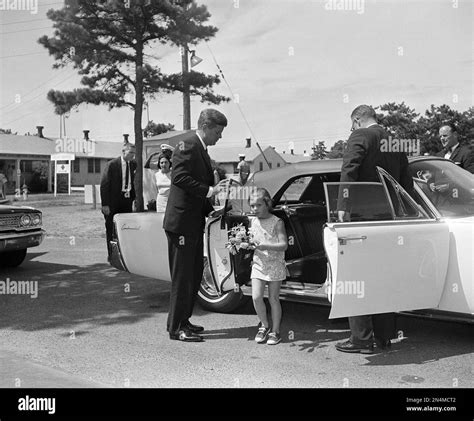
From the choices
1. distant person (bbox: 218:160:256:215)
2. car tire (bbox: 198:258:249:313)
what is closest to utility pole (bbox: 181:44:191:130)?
car tire (bbox: 198:258:249:313)

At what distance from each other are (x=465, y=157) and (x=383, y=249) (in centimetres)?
352

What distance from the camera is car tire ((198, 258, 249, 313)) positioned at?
623cm

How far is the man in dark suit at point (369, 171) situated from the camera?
4.89 metres

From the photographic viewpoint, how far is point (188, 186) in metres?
5.18

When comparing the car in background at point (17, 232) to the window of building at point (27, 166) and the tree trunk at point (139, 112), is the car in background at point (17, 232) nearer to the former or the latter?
the tree trunk at point (139, 112)

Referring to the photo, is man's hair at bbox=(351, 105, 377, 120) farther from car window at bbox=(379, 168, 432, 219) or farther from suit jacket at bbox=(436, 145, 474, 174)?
suit jacket at bbox=(436, 145, 474, 174)

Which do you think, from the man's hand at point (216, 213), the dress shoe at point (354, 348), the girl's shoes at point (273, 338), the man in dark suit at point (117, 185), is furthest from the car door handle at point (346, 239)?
the man in dark suit at point (117, 185)

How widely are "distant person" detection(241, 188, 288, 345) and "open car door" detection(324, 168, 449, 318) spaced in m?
0.69

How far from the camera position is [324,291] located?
5.24 m

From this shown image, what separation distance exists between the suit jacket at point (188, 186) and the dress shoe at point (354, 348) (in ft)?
5.36

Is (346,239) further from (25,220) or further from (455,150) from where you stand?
(25,220)

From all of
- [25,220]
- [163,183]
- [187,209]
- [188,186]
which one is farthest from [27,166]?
[188,186]
